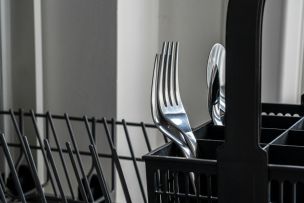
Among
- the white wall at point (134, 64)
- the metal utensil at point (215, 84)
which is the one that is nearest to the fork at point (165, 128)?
the metal utensil at point (215, 84)

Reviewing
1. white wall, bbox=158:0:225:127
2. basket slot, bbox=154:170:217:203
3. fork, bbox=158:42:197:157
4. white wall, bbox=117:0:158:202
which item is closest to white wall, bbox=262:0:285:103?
white wall, bbox=158:0:225:127

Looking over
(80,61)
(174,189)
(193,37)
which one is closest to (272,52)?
(193,37)

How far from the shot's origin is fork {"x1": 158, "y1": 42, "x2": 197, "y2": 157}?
0.44 meters

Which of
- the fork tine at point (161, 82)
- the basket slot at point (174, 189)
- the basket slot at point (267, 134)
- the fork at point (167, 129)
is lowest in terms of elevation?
the basket slot at point (174, 189)

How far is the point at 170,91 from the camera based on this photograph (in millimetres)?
464

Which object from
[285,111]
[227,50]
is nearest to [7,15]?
[285,111]

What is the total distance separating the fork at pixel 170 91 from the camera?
0.44 meters

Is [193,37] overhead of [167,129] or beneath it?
overhead

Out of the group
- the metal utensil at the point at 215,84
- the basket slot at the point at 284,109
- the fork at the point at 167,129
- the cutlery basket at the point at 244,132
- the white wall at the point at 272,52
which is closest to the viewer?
the cutlery basket at the point at 244,132

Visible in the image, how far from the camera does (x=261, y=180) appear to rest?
0.98 ft

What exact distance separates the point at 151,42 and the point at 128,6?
0.12 meters

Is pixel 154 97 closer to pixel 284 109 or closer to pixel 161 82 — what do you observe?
pixel 161 82

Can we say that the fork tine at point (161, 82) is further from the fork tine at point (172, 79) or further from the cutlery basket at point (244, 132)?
the cutlery basket at point (244, 132)

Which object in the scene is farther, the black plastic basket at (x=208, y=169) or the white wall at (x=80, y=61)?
the white wall at (x=80, y=61)
